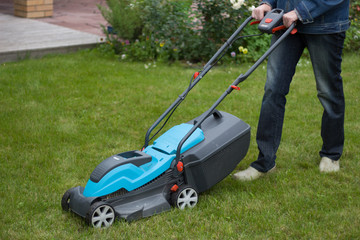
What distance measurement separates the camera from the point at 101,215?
2609 mm

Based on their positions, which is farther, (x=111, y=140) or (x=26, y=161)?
(x=111, y=140)

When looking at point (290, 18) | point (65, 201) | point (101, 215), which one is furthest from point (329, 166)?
point (65, 201)

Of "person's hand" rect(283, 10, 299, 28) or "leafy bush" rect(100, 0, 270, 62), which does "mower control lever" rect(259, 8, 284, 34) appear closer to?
"person's hand" rect(283, 10, 299, 28)

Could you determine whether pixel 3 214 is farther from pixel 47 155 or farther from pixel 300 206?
pixel 300 206

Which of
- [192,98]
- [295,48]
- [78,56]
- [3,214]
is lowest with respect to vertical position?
[78,56]

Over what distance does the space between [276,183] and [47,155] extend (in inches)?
62.9

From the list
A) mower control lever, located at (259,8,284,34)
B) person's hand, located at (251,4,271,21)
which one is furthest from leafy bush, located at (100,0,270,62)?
mower control lever, located at (259,8,284,34)

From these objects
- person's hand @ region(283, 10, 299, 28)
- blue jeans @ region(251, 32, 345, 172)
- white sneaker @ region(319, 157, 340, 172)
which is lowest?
white sneaker @ region(319, 157, 340, 172)

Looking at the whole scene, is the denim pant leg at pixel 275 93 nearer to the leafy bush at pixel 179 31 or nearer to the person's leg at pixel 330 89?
the person's leg at pixel 330 89

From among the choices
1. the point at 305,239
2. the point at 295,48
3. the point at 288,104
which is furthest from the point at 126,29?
the point at 305,239

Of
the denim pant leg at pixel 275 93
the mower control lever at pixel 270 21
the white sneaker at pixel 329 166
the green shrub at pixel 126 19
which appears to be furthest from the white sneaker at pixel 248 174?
the green shrub at pixel 126 19

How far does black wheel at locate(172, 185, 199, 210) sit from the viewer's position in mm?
2838

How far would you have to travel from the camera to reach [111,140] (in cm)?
392

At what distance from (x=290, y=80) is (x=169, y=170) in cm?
99
